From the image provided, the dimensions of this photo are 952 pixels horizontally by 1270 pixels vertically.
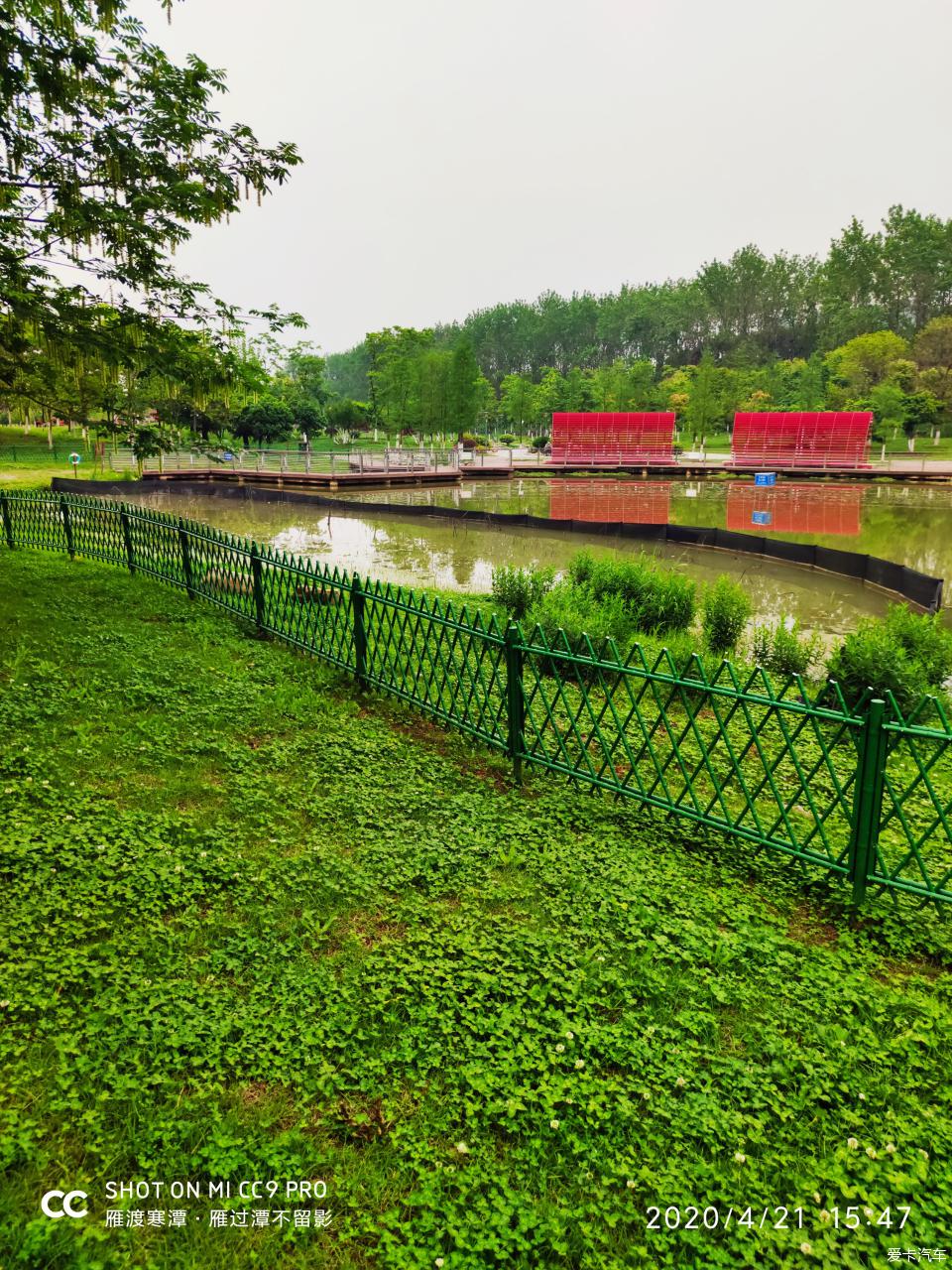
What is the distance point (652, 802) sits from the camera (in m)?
4.71

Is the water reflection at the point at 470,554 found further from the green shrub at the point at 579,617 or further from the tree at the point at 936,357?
the tree at the point at 936,357

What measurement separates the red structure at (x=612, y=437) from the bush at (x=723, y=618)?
129ft

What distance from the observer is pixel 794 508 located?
Result: 28.4 meters

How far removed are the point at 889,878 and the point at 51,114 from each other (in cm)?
1014

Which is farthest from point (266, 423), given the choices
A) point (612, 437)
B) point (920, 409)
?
point (920, 409)

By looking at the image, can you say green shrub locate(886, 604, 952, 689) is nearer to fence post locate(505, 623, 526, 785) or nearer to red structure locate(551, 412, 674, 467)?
fence post locate(505, 623, 526, 785)

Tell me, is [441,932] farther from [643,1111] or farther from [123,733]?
[123,733]

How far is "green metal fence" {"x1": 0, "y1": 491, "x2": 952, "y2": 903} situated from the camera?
386 cm

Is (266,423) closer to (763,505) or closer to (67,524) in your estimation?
(763,505)

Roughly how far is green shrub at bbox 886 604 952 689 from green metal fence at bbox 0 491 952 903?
895 millimetres

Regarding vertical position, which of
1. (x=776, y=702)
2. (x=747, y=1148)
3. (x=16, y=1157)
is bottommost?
(x=747, y=1148)

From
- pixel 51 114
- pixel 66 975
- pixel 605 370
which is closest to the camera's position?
pixel 66 975

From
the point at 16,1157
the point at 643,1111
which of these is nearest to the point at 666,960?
the point at 643,1111

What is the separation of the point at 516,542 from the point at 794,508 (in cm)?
1412
